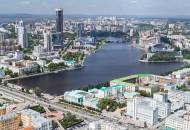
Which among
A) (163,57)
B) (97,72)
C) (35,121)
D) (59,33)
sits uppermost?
(59,33)

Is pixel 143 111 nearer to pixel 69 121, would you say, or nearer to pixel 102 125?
pixel 102 125

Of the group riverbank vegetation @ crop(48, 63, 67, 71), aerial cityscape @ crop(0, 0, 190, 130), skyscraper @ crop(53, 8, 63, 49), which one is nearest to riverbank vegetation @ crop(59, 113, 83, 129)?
aerial cityscape @ crop(0, 0, 190, 130)

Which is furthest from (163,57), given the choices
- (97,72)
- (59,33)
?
(59,33)

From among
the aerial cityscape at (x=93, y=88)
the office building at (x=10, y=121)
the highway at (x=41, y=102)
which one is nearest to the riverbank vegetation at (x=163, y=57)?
the aerial cityscape at (x=93, y=88)

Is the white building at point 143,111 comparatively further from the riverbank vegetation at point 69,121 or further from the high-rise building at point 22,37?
the high-rise building at point 22,37

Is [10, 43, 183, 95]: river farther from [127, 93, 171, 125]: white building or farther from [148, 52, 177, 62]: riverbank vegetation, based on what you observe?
[127, 93, 171, 125]: white building
